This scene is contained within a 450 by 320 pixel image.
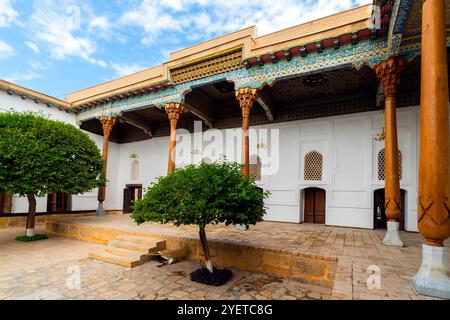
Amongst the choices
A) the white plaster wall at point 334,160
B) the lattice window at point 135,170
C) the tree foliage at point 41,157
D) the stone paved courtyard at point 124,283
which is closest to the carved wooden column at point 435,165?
the stone paved courtyard at point 124,283

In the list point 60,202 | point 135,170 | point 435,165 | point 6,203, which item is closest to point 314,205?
point 435,165

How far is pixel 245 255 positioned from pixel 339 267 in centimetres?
226

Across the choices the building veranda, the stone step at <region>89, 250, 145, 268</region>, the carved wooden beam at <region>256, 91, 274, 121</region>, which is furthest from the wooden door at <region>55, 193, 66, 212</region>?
the carved wooden beam at <region>256, 91, 274, 121</region>

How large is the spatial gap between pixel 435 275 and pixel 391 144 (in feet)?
13.0

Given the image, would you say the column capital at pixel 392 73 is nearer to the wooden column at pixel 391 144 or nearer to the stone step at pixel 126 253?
the wooden column at pixel 391 144

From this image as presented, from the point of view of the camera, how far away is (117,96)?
12.7 meters

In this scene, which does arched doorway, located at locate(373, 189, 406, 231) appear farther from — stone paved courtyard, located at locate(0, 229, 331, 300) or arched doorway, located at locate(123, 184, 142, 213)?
arched doorway, located at locate(123, 184, 142, 213)

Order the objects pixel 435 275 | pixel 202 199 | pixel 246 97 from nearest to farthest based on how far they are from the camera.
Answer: pixel 435 275
pixel 202 199
pixel 246 97

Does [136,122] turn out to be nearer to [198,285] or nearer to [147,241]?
[147,241]

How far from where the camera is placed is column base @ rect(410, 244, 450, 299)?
320 cm

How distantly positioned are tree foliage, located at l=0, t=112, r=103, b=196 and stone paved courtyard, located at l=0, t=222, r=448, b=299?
2309mm

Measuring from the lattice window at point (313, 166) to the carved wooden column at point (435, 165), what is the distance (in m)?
7.42

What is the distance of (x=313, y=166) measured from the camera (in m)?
11.0

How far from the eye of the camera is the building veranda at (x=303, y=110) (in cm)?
700
